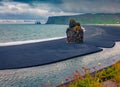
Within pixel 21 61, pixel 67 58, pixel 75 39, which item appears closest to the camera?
pixel 21 61

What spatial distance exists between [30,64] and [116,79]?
12740 mm

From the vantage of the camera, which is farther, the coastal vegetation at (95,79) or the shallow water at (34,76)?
the shallow water at (34,76)

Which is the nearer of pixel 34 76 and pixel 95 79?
pixel 95 79

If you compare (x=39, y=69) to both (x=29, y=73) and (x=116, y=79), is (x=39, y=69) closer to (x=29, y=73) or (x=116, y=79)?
(x=29, y=73)

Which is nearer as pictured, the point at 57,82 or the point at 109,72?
the point at 109,72

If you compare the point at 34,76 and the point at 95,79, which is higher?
the point at 95,79


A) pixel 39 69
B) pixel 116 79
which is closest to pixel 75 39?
pixel 39 69

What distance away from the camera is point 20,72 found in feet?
69.5

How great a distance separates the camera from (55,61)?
26.4m

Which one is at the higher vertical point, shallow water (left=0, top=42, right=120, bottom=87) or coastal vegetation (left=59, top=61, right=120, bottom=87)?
coastal vegetation (left=59, top=61, right=120, bottom=87)

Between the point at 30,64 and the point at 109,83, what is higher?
the point at 109,83

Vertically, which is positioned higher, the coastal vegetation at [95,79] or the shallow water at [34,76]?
the coastal vegetation at [95,79]

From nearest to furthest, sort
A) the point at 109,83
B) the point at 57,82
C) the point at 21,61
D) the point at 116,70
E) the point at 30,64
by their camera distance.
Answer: the point at 109,83 → the point at 116,70 → the point at 57,82 → the point at 30,64 → the point at 21,61

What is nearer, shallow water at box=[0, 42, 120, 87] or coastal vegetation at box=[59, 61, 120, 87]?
coastal vegetation at box=[59, 61, 120, 87]
